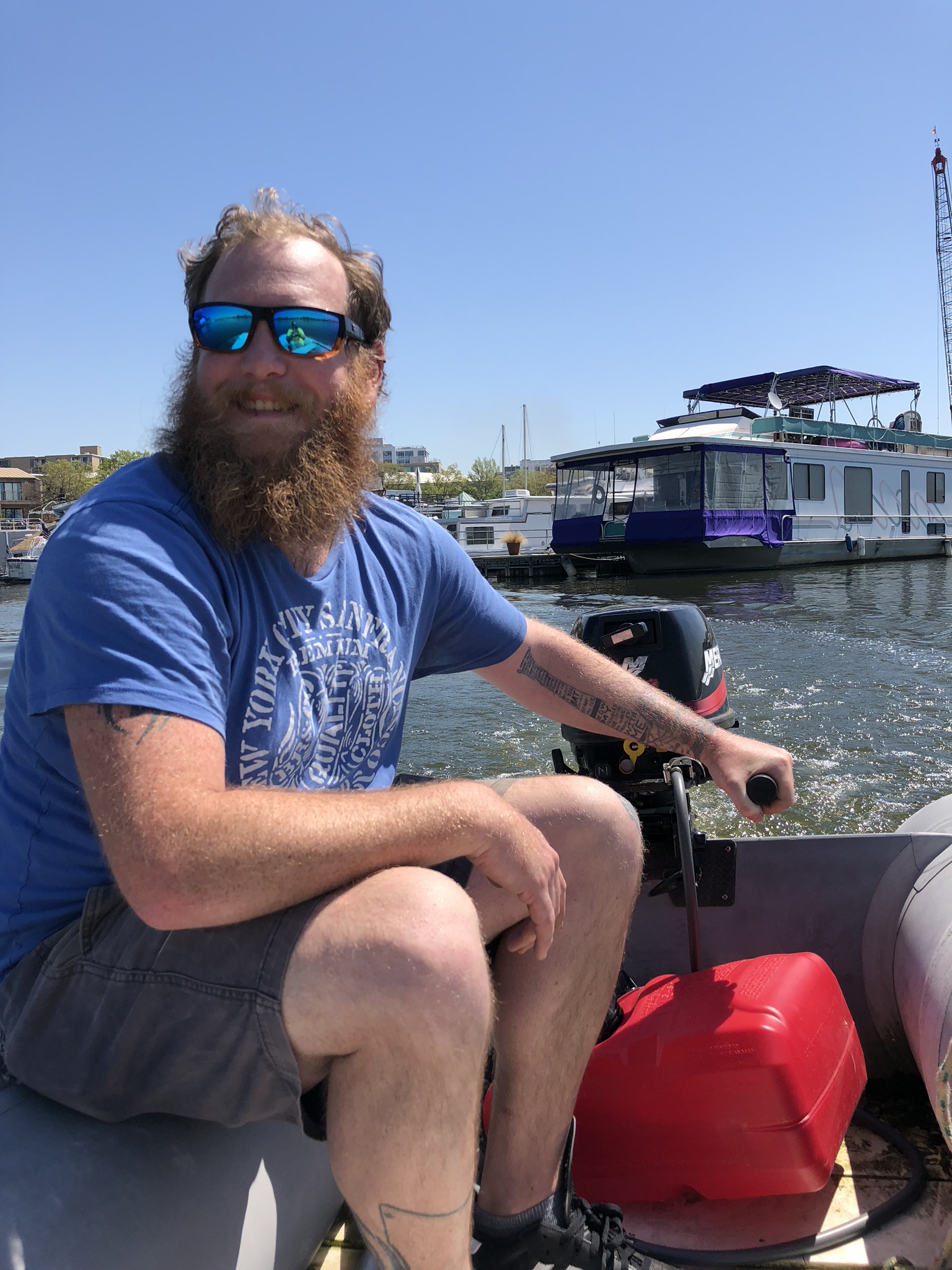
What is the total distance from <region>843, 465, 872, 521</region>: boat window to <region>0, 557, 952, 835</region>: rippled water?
989 centimetres

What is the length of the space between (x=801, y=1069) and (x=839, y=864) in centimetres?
71

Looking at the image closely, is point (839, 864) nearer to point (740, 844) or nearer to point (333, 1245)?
point (740, 844)

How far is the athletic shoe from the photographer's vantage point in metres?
1.47

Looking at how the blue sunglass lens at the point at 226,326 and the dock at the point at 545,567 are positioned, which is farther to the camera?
the dock at the point at 545,567

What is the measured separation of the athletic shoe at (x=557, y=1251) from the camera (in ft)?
4.83

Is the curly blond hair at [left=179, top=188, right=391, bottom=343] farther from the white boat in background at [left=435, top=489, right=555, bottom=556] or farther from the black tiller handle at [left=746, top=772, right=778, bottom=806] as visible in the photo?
the white boat in background at [left=435, top=489, right=555, bottom=556]

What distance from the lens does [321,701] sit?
1.51m

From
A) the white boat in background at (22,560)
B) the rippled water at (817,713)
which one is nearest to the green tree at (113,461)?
the white boat in background at (22,560)

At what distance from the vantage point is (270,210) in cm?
186

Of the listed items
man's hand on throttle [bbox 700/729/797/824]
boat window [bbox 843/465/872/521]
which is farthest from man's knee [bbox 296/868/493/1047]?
boat window [bbox 843/465/872/521]

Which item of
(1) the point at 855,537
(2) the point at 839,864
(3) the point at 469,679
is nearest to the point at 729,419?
(1) the point at 855,537

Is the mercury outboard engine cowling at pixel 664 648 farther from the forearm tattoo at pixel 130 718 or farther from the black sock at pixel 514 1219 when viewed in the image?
the forearm tattoo at pixel 130 718

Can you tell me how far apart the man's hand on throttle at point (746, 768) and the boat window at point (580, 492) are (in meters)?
21.2

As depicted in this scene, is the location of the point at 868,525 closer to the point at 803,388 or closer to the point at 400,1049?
the point at 803,388
